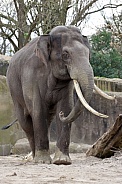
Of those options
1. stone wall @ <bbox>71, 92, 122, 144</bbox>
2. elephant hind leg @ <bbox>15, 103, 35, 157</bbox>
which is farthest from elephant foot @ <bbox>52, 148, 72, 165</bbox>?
stone wall @ <bbox>71, 92, 122, 144</bbox>

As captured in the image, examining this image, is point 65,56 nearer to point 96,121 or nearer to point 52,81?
point 52,81

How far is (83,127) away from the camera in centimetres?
1034

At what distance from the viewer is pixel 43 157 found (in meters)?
6.34

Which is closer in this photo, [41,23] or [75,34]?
[75,34]

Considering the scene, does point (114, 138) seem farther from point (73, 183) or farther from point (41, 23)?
point (41, 23)

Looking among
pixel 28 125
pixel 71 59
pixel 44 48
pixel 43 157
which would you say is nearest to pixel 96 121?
pixel 28 125

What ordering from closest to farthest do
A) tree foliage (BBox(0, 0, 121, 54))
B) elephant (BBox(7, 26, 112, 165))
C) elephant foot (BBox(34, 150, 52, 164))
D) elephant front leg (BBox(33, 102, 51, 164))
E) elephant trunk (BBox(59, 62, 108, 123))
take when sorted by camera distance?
elephant trunk (BBox(59, 62, 108, 123)), elephant (BBox(7, 26, 112, 165)), elephant foot (BBox(34, 150, 52, 164)), elephant front leg (BBox(33, 102, 51, 164)), tree foliage (BBox(0, 0, 121, 54))

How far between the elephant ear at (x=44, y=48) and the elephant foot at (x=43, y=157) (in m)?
1.10

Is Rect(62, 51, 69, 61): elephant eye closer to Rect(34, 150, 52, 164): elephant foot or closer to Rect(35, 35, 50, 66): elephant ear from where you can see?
Rect(35, 35, 50, 66): elephant ear

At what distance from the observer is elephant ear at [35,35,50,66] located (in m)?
6.36

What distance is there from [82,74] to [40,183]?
Result: 231 cm

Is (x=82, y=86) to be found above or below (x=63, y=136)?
above

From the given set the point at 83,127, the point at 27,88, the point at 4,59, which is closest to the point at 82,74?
the point at 27,88

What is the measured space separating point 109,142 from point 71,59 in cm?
125
